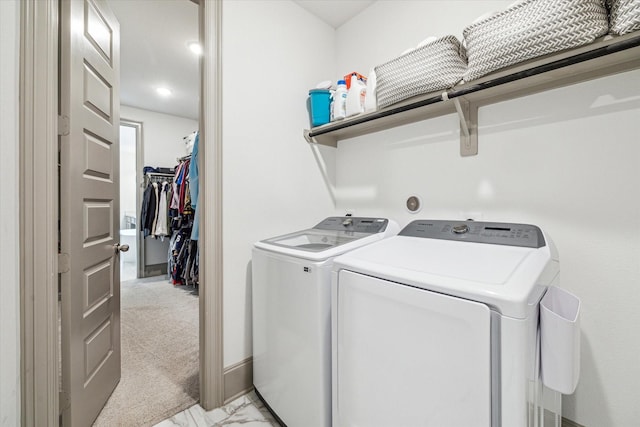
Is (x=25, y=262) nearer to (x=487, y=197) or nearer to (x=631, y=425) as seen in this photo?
(x=487, y=197)

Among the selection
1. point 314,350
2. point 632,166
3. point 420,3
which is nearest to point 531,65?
point 632,166

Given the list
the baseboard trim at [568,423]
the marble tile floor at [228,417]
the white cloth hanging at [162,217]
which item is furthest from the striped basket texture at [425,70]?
the white cloth hanging at [162,217]

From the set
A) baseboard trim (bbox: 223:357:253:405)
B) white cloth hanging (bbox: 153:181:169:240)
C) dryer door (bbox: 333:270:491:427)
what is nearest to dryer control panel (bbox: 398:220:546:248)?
dryer door (bbox: 333:270:491:427)

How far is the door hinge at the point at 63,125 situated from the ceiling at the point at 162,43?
0.86 meters

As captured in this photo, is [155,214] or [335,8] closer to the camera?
[335,8]

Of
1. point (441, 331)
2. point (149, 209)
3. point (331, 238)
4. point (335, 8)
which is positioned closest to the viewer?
point (441, 331)

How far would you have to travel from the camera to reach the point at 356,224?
5.73 ft

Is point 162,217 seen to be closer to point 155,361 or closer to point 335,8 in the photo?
point 155,361

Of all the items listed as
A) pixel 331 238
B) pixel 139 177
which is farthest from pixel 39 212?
pixel 139 177

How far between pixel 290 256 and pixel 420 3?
1.74 m

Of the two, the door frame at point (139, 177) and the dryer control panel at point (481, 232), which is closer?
the dryer control panel at point (481, 232)

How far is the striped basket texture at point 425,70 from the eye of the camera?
1.27 m

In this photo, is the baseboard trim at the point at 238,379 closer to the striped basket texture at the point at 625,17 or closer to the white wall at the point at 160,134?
the striped basket texture at the point at 625,17

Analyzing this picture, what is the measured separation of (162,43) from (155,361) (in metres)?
2.81
